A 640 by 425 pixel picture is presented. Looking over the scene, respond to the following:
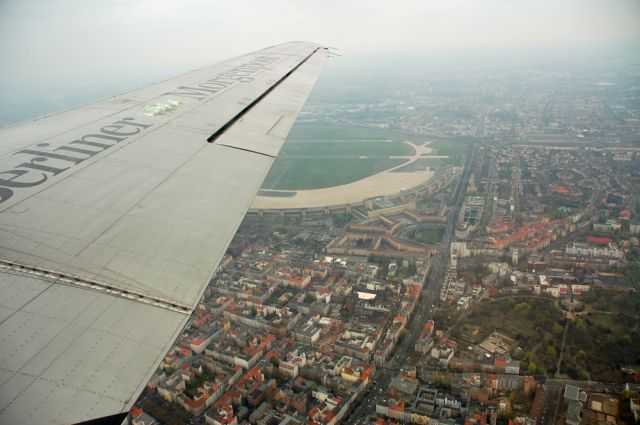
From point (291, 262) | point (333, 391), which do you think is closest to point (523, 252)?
point (291, 262)

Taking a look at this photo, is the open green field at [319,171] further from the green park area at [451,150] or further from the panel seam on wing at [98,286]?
the panel seam on wing at [98,286]

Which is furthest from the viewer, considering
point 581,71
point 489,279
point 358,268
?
point 581,71

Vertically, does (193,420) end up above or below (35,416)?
below

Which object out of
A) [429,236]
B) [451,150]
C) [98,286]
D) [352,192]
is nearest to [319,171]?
[352,192]

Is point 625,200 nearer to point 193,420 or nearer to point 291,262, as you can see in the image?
point 291,262

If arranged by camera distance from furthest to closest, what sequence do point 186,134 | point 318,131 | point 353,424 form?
point 318,131 < point 353,424 < point 186,134

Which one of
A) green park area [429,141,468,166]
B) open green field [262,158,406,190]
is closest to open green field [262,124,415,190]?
open green field [262,158,406,190]
